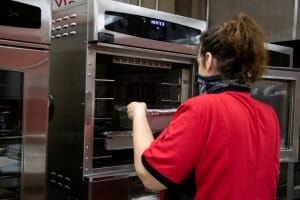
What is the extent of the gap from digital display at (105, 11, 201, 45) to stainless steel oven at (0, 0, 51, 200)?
31 centimetres

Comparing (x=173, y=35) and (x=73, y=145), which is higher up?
(x=173, y=35)

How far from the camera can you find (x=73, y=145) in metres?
1.50

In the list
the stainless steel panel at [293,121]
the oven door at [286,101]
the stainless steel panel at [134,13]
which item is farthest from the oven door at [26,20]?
the stainless steel panel at [293,121]

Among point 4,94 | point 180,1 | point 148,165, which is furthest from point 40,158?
point 180,1

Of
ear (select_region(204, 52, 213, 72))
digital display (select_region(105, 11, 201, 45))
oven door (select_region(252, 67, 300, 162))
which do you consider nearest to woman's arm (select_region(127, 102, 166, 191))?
ear (select_region(204, 52, 213, 72))

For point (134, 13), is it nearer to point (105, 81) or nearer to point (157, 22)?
point (157, 22)

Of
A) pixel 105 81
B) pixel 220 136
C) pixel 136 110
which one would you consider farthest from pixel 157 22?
pixel 220 136

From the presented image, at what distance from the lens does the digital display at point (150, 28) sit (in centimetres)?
147

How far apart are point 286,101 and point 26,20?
1573 mm

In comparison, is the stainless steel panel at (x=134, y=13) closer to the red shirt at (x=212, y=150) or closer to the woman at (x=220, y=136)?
the woman at (x=220, y=136)

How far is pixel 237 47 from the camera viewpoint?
3.65ft

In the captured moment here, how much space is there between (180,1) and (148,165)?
2.19m

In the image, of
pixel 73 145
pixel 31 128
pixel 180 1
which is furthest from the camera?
pixel 180 1

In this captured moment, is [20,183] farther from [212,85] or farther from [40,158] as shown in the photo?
[212,85]
